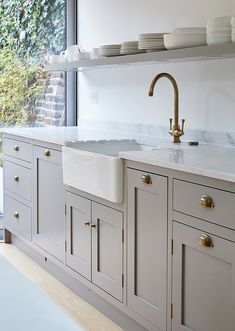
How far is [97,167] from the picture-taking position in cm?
316

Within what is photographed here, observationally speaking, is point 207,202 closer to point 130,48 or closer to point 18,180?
point 130,48

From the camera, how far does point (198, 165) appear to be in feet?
8.14

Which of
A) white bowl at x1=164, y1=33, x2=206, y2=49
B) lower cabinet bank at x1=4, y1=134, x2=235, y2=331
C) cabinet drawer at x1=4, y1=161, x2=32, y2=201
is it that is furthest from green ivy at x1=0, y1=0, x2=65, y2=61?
white bowl at x1=164, y1=33, x2=206, y2=49

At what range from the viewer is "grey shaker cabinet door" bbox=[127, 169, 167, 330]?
2.70 metres

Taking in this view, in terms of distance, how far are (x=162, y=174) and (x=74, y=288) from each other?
1347 mm

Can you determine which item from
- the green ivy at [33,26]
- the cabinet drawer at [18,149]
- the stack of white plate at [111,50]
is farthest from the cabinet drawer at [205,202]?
the green ivy at [33,26]

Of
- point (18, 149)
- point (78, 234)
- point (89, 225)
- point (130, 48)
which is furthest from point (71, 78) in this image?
point (89, 225)

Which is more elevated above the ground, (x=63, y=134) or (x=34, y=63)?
(x=34, y=63)

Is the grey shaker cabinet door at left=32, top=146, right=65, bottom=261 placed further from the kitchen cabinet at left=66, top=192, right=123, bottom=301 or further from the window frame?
the window frame

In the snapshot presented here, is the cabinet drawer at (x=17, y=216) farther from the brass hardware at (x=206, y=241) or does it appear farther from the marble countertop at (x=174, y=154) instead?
the brass hardware at (x=206, y=241)

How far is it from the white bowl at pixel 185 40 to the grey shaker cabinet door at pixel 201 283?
973mm

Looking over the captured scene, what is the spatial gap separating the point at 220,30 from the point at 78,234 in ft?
4.57

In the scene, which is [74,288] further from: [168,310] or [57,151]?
[168,310]

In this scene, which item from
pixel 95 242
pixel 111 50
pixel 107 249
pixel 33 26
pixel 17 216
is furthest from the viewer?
pixel 33 26
